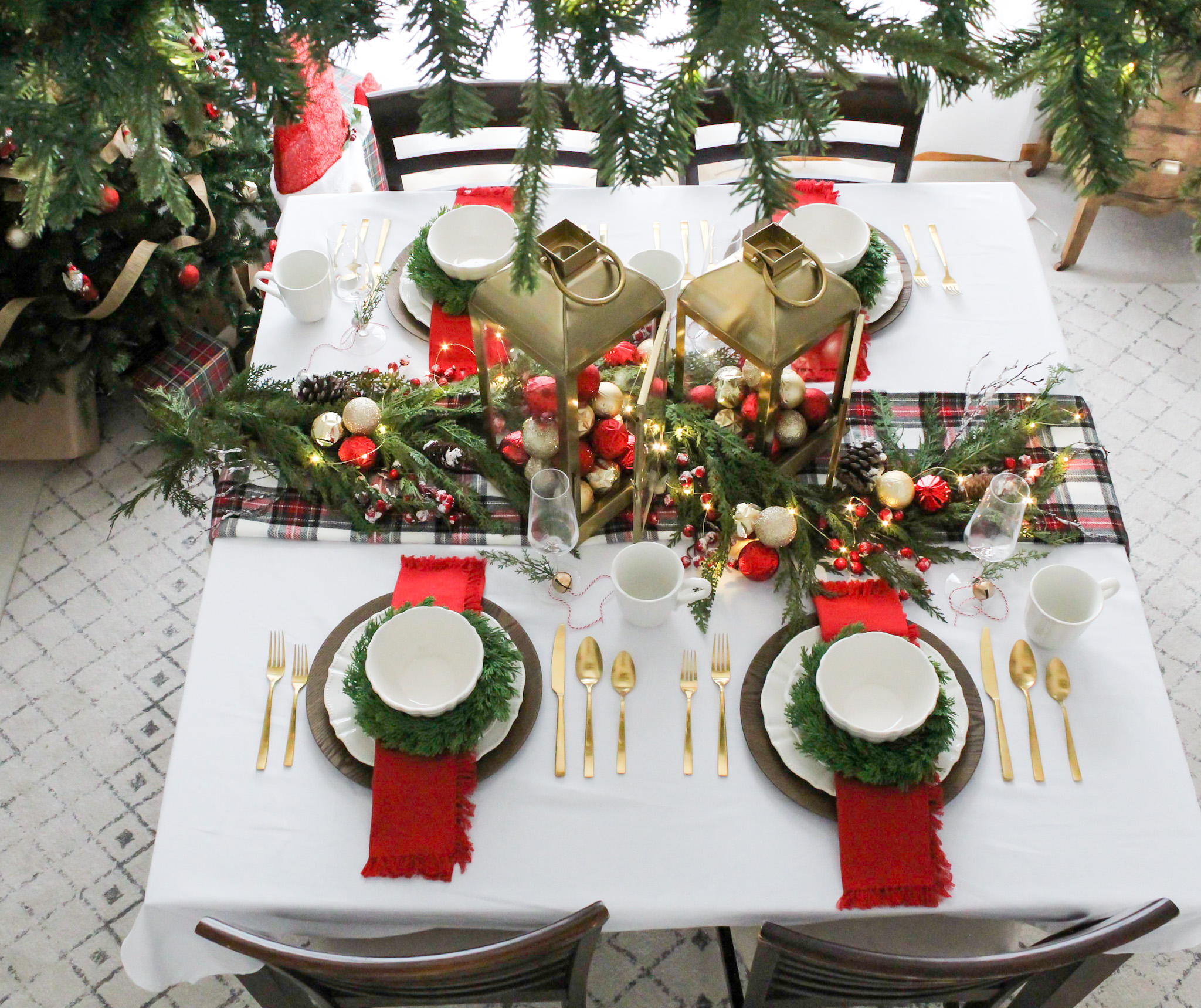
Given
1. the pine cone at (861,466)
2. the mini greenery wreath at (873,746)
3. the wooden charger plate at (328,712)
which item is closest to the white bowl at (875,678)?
the mini greenery wreath at (873,746)

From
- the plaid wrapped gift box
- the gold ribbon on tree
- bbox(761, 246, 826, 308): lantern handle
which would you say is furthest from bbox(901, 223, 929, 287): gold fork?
the plaid wrapped gift box

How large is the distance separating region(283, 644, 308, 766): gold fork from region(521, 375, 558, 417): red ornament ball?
43 cm

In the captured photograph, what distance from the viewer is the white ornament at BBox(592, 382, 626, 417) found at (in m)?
1.34

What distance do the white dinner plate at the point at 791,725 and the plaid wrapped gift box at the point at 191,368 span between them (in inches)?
61.3

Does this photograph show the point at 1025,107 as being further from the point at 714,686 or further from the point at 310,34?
the point at 310,34

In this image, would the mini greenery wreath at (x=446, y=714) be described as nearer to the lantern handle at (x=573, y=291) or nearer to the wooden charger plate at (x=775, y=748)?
the wooden charger plate at (x=775, y=748)

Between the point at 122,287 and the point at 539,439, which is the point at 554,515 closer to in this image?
the point at 539,439

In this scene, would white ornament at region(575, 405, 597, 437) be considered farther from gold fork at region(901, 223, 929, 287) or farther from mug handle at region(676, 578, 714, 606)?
gold fork at region(901, 223, 929, 287)

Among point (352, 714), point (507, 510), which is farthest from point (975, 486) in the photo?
point (352, 714)

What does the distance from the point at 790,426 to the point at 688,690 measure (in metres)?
0.41

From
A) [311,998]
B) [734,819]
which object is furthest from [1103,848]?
[311,998]

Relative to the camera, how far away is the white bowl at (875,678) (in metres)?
1.17

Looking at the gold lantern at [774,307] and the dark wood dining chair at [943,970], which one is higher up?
the gold lantern at [774,307]

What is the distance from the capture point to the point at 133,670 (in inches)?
82.7
